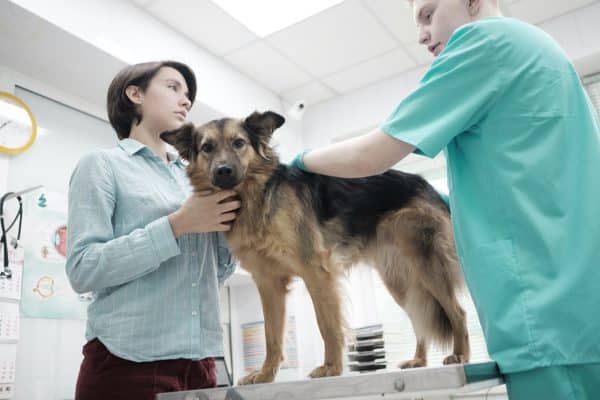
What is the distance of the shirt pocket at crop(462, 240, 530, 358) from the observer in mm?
1009

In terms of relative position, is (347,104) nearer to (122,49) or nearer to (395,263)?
(122,49)

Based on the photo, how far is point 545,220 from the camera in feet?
3.42

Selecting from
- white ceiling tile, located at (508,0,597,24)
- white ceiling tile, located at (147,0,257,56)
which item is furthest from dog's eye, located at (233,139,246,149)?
white ceiling tile, located at (508,0,597,24)

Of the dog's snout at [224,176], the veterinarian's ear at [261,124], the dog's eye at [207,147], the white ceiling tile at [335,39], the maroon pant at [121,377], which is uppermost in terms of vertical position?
the white ceiling tile at [335,39]

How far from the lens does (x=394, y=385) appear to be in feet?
3.23

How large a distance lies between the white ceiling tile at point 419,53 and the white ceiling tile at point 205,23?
1.51m

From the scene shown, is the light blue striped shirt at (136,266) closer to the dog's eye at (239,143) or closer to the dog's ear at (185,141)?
the dog's ear at (185,141)

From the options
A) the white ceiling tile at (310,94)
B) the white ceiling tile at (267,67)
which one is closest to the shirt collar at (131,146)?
the white ceiling tile at (267,67)

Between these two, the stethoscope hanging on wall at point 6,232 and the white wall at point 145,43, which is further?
the white wall at point 145,43

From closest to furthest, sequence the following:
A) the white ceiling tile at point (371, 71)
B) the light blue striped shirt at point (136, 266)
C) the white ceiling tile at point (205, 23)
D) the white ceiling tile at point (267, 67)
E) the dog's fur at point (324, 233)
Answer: the light blue striped shirt at point (136, 266)
the dog's fur at point (324, 233)
the white ceiling tile at point (205, 23)
the white ceiling tile at point (267, 67)
the white ceiling tile at point (371, 71)

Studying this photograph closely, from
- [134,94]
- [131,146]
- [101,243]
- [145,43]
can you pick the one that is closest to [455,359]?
[101,243]

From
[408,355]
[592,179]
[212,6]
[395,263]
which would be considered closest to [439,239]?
[395,263]

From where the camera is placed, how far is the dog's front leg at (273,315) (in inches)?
66.6

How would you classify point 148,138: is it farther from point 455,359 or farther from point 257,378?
point 455,359
